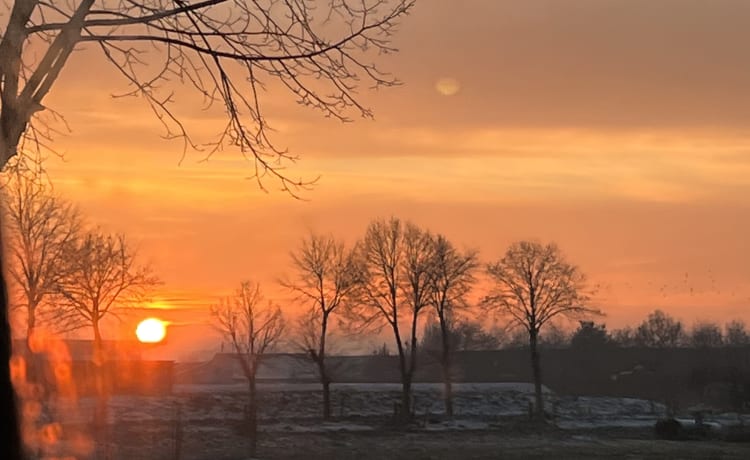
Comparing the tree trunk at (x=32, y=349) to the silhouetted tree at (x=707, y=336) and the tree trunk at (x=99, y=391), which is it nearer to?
the tree trunk at (x=99, y=391)

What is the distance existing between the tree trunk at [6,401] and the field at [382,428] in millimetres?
11653

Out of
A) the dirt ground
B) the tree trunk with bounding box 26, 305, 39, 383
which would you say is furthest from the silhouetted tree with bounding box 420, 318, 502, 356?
the tree trunk with bounding box 26, 305, 39, 383

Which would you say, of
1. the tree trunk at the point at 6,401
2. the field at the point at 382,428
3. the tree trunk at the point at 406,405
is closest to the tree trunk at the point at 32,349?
the field at the point at 382,428

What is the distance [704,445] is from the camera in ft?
126

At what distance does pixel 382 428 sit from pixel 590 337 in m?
44.1

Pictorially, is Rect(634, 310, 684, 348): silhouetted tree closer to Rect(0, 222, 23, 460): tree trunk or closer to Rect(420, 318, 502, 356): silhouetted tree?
Rect(420, 318, 502, 356): silhouetted tree

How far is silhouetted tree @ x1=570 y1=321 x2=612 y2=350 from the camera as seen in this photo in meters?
89.5

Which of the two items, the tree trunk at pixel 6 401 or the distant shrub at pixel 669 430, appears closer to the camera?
the tree trunk at pixel 6 401

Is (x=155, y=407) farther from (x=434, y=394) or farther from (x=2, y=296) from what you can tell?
(x=2, y=296)

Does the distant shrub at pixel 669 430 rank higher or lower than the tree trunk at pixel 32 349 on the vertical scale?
lower

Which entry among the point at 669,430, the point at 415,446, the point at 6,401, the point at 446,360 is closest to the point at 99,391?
the point at 415,446

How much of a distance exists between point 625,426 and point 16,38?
1856 inches

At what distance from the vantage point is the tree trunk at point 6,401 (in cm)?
931

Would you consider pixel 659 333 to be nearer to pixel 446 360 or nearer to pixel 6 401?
pixel 446 360
